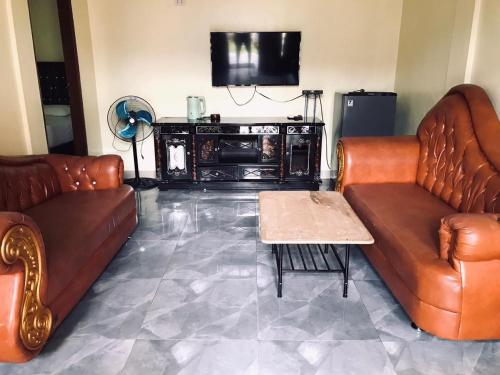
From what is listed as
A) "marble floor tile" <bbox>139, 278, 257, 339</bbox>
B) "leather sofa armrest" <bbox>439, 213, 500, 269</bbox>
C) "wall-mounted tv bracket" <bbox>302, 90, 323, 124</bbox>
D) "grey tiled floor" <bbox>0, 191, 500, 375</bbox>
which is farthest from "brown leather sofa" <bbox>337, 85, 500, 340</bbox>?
"wall-mounted tv bracket" <bbox>302, 90, 323, 124</bbox>

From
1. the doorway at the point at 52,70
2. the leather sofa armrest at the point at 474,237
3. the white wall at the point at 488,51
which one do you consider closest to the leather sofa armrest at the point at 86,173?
the leather sofa armrest at the point at 474,237

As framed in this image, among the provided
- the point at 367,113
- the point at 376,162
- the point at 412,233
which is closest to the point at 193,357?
the point at 412,233

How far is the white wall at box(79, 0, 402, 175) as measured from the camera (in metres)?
4.22

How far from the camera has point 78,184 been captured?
2719 mm

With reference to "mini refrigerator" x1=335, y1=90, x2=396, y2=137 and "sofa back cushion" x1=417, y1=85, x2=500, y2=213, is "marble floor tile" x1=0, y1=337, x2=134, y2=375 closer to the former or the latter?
"sofa back cushion" x1=417, y1=85, x2=500, y2=213

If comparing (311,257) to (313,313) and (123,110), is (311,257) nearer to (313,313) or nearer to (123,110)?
(313,313)

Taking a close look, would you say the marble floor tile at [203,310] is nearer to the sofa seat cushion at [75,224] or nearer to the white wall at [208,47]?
the sofa seat cushion at [75,224]

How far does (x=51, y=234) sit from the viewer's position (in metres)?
1.88

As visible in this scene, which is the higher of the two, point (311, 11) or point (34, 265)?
point (311, 11)

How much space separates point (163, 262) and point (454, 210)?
6.11 feet

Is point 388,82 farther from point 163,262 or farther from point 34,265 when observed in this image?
point 34,265

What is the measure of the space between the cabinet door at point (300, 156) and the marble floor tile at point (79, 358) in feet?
9.07

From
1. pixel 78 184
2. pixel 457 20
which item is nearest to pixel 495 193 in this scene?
pixel 457 20

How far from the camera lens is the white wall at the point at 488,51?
2.49 m
